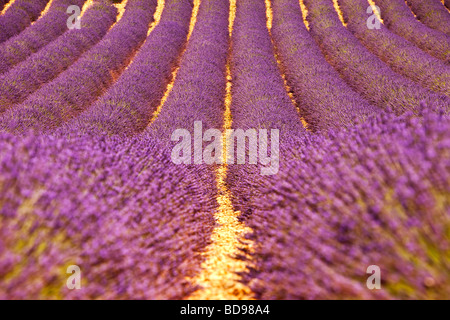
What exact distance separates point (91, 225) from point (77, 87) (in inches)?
171

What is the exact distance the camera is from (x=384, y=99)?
449cm

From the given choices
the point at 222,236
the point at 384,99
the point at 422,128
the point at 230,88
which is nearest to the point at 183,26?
the point at 230,88

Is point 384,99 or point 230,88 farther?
point 230,88

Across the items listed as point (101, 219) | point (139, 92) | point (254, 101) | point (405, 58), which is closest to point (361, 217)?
point (101, 219)

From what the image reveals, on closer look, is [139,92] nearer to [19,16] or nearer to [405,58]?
[405,58]

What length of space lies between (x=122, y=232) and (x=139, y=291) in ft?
0.90

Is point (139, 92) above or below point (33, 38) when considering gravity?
below

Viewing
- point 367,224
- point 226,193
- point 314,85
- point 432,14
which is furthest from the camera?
point 432,14

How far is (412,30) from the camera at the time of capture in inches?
327

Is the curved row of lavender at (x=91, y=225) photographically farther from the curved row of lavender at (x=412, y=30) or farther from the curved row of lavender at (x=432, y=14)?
the curved row of lavender at (x=432, y=14)

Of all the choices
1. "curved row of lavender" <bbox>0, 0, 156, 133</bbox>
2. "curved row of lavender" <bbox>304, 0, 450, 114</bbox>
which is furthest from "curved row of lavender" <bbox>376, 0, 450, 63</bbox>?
"curved row of lavender" <bbox>0, 0, 156, 133</bbox>
